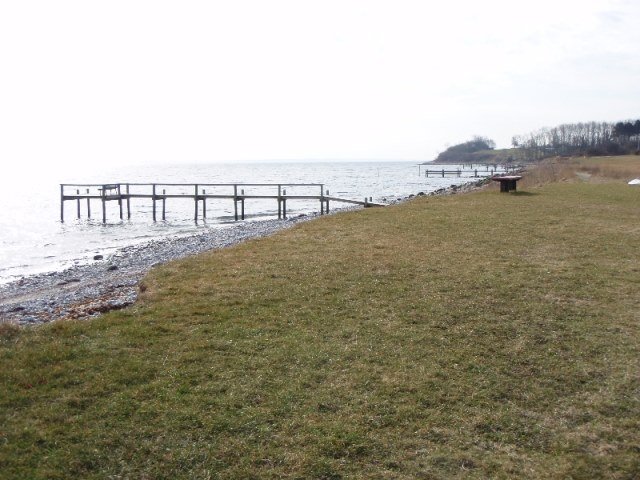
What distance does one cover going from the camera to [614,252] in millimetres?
11867

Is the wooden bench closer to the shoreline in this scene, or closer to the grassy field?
the shoreline

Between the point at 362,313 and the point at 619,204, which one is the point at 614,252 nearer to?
the point at 362,313

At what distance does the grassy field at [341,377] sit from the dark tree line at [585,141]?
9650 centimetres

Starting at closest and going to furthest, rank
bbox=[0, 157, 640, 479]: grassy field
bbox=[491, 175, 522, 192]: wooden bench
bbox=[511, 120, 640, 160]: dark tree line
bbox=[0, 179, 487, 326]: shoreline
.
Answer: bbox=[0, 157, 640, 479]: grassy field, bbox=[0, 179, 487, 326]: shoreline, bbox=[491, 175, 522, 192]: wooden bench, bbox=[511, 120, 640, 160]: dark tree line

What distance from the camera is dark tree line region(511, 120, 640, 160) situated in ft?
331

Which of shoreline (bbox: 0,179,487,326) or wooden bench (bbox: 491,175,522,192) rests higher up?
wooden bench (bbox: 491,175,522,192)

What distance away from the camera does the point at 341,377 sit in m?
5.98

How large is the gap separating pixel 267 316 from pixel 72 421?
3.29 m

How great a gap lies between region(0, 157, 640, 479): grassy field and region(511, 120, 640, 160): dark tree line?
96.5 metres

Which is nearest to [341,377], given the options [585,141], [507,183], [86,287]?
[86,287]

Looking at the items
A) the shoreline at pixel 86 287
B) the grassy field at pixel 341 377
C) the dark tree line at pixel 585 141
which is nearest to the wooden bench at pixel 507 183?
the shoreline at pixel 86 287

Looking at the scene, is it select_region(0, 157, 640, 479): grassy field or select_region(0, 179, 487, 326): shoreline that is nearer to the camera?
select_region(0, 157, 640, 479): grassy field

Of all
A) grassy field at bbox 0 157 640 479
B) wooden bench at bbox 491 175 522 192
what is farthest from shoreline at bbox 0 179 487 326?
wooden bench at bbox 491 175 522 192

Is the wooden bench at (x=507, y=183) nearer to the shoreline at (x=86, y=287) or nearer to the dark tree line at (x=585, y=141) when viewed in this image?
the shoreline at (x=86, y=287)
